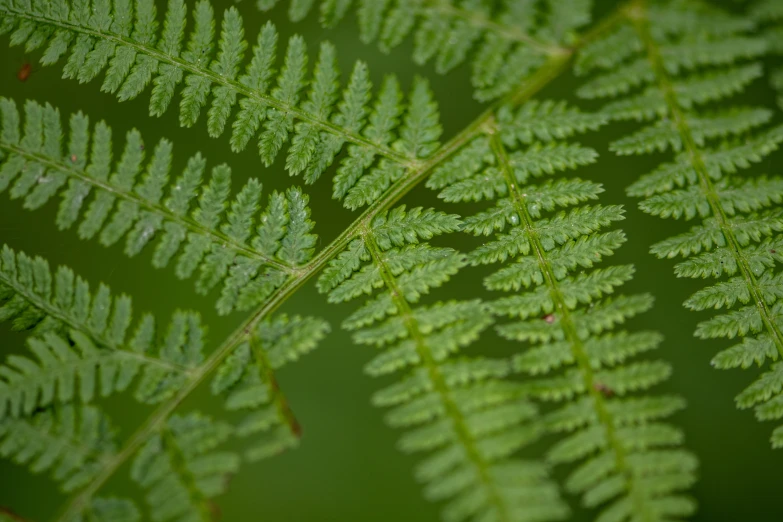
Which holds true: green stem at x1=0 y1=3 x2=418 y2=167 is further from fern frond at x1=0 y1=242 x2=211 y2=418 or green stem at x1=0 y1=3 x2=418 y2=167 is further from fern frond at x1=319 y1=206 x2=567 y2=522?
fern frond at x1=0 y1=242 x2=211 y2=418

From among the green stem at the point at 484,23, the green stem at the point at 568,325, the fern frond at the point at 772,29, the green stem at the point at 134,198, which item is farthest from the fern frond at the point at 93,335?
the fern frond at the point at 772,29

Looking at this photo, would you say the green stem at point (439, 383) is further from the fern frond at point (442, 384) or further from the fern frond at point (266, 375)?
the fern frond at point (266, 375)

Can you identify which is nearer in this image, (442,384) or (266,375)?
(442,384)

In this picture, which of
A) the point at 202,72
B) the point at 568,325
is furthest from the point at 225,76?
the point at 568,325

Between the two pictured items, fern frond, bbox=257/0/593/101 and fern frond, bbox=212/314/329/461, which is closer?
fern frond, bbox=212/314/329/461

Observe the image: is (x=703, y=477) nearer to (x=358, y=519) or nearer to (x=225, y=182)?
(x=358, y=519)

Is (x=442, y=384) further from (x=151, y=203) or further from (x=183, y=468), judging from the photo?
(x=151, y=203)

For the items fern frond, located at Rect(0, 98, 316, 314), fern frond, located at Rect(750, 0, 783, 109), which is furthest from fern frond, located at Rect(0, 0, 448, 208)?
fern frond, located at Rect(750, 0, 783, 109)
